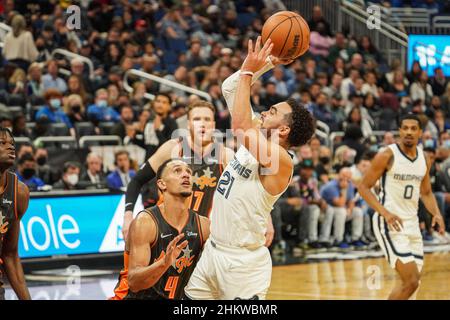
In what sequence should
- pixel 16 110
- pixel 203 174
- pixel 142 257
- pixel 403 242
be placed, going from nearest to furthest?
pixel 142 257 < pixel 203 174 < pixel 403 242 < pixel 16 110

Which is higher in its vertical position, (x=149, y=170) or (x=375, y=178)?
(x=149, y=170)

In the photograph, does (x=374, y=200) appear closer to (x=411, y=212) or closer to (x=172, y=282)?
(x=411, y=212)

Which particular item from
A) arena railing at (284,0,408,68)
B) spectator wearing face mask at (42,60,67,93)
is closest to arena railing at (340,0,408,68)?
arena railing at (284,0,408,68)

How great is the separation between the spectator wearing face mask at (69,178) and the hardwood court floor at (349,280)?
2.75m

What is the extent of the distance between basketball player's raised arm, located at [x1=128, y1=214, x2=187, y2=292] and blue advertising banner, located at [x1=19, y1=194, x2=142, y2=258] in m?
5.55

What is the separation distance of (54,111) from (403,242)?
6482 millimetres

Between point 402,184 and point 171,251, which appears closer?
point 171,251

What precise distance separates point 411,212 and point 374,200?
0.48 meters

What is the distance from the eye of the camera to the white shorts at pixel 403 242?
905cm

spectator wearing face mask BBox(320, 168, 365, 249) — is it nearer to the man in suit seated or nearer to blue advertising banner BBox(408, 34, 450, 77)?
the man in suit seated

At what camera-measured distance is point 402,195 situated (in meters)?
9.40

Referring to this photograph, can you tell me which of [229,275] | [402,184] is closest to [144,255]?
[229,275]

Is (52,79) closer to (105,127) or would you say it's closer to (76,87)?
(76,87)
